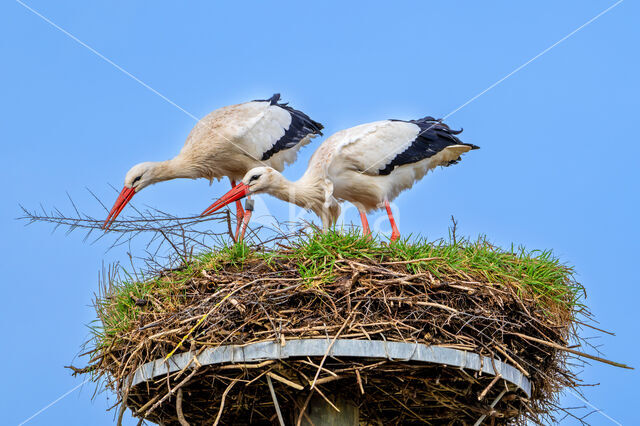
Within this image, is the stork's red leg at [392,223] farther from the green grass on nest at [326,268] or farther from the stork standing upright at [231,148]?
the green grass on nest at [326,268]

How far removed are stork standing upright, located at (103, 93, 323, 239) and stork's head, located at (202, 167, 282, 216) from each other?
0.82m

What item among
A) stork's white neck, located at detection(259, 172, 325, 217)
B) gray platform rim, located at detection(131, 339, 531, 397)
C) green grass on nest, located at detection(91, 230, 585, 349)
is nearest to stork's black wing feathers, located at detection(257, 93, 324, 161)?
stork's white neck, located at detection(259, 172, 325, 217)

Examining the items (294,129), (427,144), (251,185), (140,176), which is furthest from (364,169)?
(140,176)

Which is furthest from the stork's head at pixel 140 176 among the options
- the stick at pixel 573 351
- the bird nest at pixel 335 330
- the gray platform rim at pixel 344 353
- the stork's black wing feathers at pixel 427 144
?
the stick at pixel 573 351

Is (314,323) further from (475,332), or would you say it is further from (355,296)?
(475,332)

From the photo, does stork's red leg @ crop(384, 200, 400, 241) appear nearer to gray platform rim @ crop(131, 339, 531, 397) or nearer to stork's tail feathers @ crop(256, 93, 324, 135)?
stork's tail feathers @ crop(256, 93, 324, 135)

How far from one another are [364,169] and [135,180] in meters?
2.26

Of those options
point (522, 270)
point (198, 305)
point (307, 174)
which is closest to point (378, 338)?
point (198, 305)

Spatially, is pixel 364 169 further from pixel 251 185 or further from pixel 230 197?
pixel 230 197

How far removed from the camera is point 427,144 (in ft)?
27.2

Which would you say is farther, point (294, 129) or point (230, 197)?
point (294, 129)

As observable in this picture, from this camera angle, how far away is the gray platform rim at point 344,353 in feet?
15.5

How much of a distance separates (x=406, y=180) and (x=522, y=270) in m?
2.51

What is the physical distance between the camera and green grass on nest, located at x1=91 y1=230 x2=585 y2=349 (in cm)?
520
